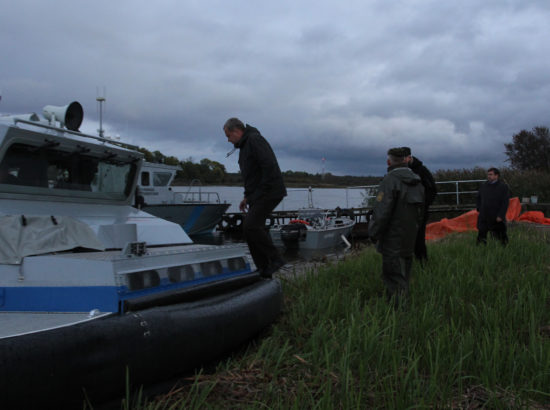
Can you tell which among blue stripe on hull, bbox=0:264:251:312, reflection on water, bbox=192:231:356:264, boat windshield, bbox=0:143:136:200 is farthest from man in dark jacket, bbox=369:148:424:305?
reflection on water, bbox=192:231:356:264

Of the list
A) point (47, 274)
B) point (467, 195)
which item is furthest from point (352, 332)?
point (467, 195)

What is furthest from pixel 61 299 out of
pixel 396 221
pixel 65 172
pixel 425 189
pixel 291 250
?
pixel 291 250

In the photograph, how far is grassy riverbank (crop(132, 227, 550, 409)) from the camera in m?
2.46

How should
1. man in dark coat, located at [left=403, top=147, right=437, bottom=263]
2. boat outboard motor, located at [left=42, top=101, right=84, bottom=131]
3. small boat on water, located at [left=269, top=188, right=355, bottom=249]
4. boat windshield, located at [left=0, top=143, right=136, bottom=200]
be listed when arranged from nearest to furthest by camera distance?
1. boat windshield, located at [left=0, top=143, right=136, bottom=200]
2. boat outboard motor, located at [left=42, top=101, right=84, bottom=131]
3. man in dark coat, located at [left=403, top=147, right=437, bottom=263]
4. small boat on water, located at [left=269, top=188, right=355, bottom=249]

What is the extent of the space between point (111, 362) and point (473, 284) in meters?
3.74

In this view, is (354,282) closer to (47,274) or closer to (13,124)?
(47,274)

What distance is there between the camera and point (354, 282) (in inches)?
208

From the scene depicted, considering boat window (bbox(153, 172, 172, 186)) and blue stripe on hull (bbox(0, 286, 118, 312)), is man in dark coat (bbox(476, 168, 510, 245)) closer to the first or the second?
blue stripe on hull (bbox(0, 286, 118, 312))

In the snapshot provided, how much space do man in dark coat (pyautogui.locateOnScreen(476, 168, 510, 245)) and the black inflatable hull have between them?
6172mm

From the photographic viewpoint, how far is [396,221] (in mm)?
4355

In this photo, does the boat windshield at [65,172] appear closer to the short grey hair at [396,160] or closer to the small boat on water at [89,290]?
the small boat on water at [89,290]

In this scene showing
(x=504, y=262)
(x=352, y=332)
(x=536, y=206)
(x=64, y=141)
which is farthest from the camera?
(x=536, y=206)

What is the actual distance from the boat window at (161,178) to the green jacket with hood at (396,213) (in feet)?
60.3

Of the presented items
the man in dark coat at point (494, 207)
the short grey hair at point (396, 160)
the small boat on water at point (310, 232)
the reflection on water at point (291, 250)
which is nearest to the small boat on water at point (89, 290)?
the short grey hair at point (396, 160)
